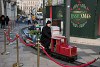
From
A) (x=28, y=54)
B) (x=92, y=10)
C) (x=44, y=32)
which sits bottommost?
(x=28, y=54)

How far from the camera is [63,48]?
1015cm

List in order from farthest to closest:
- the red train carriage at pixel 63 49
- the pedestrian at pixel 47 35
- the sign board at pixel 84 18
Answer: the sign board at pixel 84 18 < the pedestrian at pixel 47 35 < the red train carriage at pixel 63 49

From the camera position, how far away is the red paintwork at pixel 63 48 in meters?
9.89

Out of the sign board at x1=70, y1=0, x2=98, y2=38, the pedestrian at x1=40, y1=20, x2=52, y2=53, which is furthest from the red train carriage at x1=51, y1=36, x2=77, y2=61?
the sign board at x1=70, y1=0, x2=98, y2=38

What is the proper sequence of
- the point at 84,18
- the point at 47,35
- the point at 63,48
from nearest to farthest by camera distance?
the point at 63,48 → the point at 47,35 → the point at 84,18

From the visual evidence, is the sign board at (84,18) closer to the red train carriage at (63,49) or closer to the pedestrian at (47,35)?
the pedestrian at (47,35)

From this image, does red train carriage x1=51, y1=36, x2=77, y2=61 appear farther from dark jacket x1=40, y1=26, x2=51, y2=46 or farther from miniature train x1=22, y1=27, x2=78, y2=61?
dark jacket x1=40, y1=26, x2=51, y2=46

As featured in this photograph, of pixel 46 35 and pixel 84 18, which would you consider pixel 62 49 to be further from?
pixel 84 18

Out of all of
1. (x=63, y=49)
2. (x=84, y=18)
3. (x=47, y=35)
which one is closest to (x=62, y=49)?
(x=63, y=49)

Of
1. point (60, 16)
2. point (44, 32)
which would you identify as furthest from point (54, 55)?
point (60, 16)

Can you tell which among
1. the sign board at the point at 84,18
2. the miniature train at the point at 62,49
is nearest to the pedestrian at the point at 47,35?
the miniature train at the point at 62,49

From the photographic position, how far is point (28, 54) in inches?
461

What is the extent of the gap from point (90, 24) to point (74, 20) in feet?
4.24

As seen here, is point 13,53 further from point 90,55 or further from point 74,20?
point 74,20
